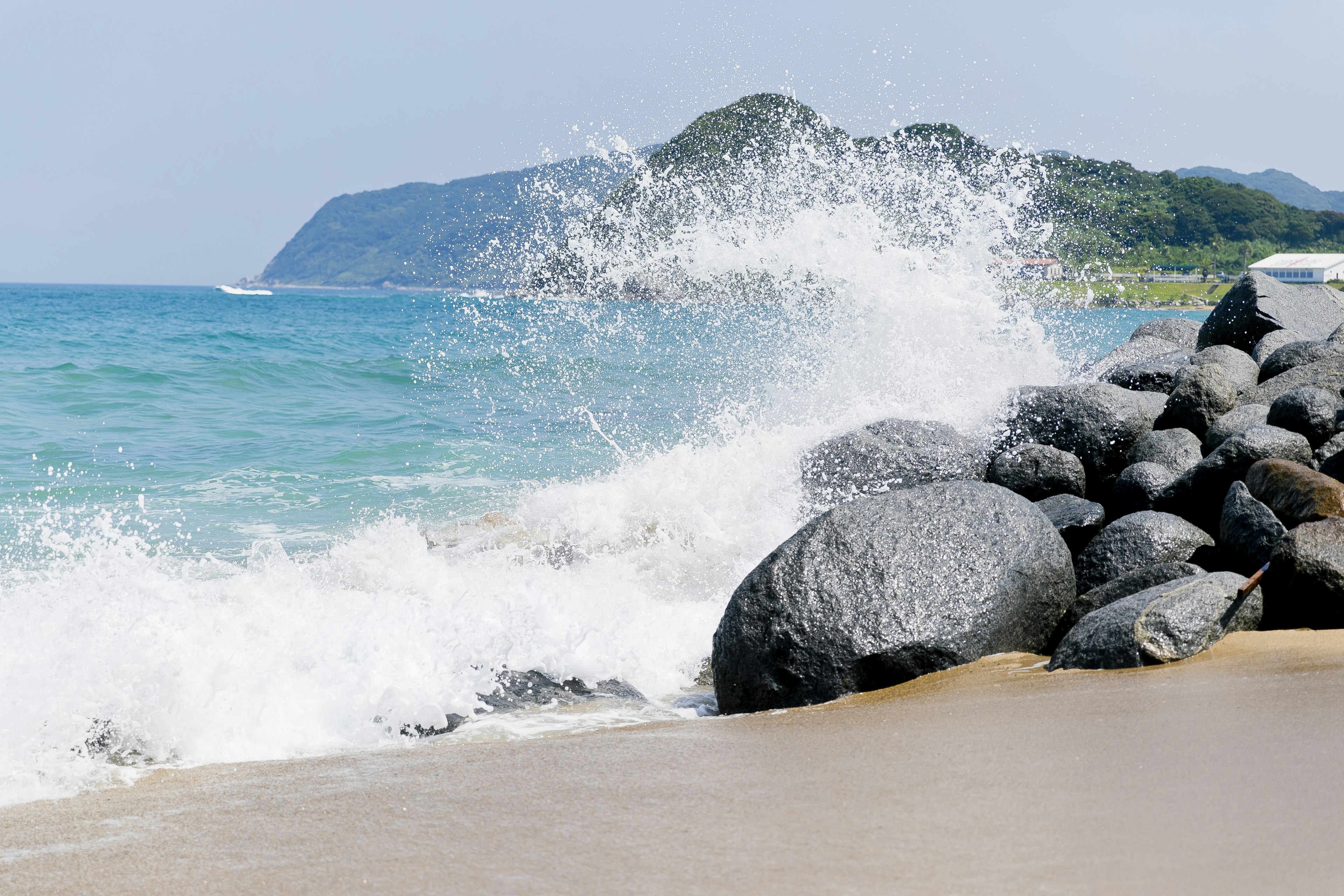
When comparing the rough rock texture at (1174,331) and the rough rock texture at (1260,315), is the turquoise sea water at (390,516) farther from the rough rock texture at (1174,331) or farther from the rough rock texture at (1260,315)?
the rough rock texture at (1260,315)

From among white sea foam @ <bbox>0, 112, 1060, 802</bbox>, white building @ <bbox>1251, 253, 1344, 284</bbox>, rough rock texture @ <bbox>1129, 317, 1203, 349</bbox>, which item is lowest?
white sea foam @ <bbox>0, 112, 1060, 802</bbox>

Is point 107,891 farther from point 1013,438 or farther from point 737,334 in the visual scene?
point 737,334

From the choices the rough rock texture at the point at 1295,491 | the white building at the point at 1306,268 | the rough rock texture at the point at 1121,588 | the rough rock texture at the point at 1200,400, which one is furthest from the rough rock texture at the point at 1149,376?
the white building at the point at 1306,268

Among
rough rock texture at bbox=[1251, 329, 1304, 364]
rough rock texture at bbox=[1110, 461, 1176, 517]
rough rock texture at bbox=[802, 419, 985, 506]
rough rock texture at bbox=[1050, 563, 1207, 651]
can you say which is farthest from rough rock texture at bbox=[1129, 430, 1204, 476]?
rough rock texture at bbox=[1251, 329, 1304, 364]

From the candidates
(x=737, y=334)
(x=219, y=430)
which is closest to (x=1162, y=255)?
(x=737, y=334)

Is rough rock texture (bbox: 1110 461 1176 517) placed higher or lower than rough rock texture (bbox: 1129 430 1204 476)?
lower

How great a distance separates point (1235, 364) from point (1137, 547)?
3.62m

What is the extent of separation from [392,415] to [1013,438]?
9.61 metres

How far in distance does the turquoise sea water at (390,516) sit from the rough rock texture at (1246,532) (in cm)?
242

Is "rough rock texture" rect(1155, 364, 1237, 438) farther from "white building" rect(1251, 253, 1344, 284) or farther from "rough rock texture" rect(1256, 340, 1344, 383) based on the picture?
"white building" rect(1251, 253, 1344, 284)

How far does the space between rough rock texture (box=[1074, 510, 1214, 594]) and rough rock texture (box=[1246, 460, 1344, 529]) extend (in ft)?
1.11

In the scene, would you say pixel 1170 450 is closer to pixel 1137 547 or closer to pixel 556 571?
pixel 1137 547

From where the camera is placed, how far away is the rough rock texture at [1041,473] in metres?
6.15

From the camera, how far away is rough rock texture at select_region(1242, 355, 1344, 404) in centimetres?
A: 639
